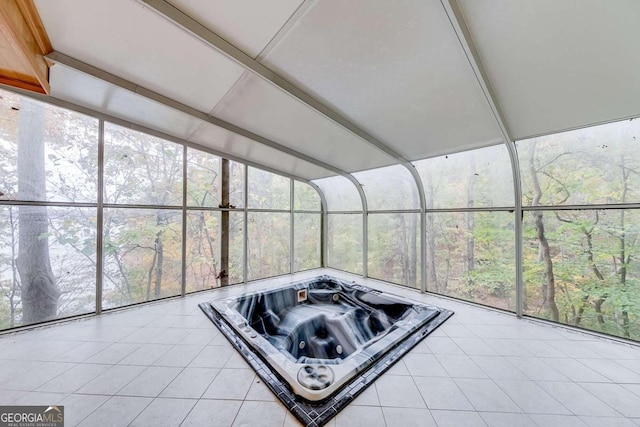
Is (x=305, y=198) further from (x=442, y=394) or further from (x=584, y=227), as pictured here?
(x=584, y=227)

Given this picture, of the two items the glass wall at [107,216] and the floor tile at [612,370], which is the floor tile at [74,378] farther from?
the floor tile at [612,370]

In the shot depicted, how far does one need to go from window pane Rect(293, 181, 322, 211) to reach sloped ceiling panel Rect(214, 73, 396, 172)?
1461 millimetres

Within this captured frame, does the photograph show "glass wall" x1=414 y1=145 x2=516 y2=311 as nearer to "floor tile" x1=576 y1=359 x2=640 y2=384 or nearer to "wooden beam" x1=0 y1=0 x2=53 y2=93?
"floor tile" x1=576 y1=359 x2=640 y2=384

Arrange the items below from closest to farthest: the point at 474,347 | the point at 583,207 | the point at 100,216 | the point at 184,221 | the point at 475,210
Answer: the point at 474,347 → the point at 583,207 → the point at 100,216 → the point at 475,210 → the point at 184,221

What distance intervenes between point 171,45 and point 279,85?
0.91 meters

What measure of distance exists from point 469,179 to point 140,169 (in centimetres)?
515

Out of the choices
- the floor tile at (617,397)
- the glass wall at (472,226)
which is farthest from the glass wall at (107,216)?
the floor tile at (617,397)

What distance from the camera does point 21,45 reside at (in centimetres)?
114

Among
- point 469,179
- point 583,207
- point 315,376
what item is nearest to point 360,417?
point 315,376

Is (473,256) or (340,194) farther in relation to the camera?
(340,194)

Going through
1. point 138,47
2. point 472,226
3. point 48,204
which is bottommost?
point 472,226

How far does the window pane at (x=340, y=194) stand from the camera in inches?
204

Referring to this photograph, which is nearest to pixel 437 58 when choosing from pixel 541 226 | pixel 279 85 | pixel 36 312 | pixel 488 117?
pixel 488 117

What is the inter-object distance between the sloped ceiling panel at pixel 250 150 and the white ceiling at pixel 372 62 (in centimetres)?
48
